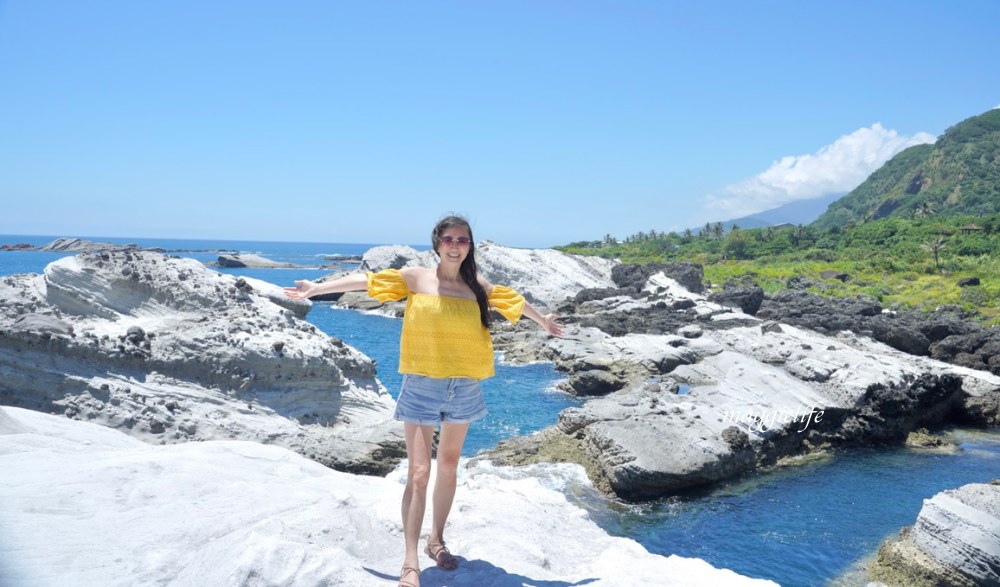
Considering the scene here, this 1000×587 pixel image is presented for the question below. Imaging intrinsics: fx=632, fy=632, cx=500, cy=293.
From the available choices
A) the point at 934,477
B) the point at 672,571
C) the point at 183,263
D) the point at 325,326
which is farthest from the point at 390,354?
the point at 672,571

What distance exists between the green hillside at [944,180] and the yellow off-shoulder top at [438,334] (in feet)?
333

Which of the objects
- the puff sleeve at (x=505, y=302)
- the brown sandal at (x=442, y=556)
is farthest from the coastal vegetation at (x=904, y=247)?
the brown sandal at (x=442, y=556)

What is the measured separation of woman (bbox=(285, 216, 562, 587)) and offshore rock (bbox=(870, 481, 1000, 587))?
32.3ft

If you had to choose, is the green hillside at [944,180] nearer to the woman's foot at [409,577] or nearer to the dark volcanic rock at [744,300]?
the dark volcanic rock at [744,300]

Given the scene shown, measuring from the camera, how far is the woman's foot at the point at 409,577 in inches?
174

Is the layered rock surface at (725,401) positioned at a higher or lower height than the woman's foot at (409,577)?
lower

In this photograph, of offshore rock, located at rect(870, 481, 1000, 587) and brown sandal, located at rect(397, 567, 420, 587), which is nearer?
brown sandal, located at rect(397, 567, 420, 587)

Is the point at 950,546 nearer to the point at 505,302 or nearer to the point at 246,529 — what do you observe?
the point at 505,302

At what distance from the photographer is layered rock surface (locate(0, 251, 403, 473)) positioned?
1051 cm

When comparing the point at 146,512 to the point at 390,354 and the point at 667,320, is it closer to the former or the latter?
the point at 390,354

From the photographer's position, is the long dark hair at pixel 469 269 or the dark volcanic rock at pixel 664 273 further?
the dark volcanic rock at pixel 664 273

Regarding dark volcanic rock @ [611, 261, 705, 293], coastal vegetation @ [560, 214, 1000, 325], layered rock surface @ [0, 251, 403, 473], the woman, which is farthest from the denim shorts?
dark volcanic rock @ [611, 261, 705, 293]

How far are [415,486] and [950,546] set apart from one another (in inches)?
418

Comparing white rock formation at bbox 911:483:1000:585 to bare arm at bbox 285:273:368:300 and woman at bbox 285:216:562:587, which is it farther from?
bare arm at bbox 285:273:368:300
